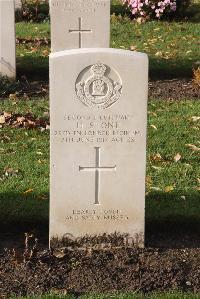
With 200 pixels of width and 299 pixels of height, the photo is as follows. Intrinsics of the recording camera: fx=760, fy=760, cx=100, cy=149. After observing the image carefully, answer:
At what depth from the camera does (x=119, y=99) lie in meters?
5.31

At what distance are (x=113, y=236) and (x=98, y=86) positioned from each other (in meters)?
1.14

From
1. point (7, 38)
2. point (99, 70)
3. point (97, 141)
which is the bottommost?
point (97, 141)

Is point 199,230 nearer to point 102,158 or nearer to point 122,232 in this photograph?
point 122,232

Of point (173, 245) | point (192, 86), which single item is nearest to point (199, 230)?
point (173, 245)

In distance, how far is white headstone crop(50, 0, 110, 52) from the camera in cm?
1022

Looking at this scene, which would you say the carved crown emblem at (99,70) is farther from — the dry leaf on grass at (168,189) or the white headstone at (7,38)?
the white headstone at (7,38)

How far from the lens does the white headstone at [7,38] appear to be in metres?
10.2

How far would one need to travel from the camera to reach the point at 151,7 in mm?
15117

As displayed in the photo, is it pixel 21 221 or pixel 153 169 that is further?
pixel 153 169

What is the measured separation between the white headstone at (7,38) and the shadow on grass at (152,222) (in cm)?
448

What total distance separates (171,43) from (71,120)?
8384 millimetres

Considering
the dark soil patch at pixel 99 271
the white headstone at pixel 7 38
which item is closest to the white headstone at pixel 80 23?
the white headstone at pixel 7 38

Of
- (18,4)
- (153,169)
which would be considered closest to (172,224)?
(153,169)

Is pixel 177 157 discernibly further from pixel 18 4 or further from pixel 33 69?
pixel 18 4
